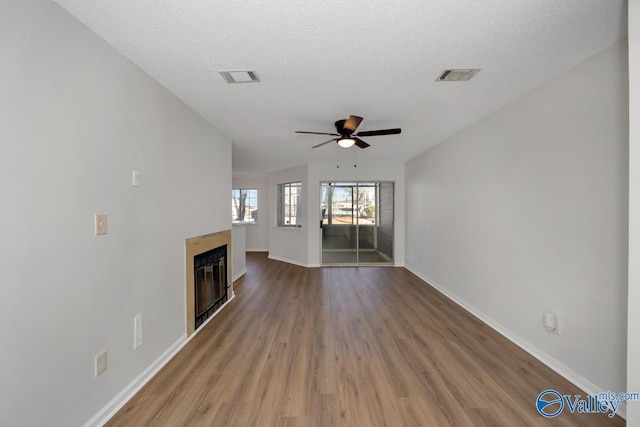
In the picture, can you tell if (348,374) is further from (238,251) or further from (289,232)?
(289,232)

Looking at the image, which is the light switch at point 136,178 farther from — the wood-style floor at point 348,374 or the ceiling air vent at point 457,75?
the ceiling air vent at point 457,75

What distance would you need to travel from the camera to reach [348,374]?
6.91 ft

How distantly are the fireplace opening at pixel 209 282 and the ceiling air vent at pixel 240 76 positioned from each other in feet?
5.85

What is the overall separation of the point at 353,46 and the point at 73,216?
190cm

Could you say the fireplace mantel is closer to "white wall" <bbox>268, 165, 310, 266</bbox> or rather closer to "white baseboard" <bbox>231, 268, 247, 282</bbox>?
"white baseboard" <bbox>231, 268, 247, 282</bbox>

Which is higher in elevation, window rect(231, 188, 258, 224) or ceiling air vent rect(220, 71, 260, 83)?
ceiling air vent rect(220, 71, 260, 83)

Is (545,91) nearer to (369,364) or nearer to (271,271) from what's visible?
(369,364)

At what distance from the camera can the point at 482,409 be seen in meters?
1.74
